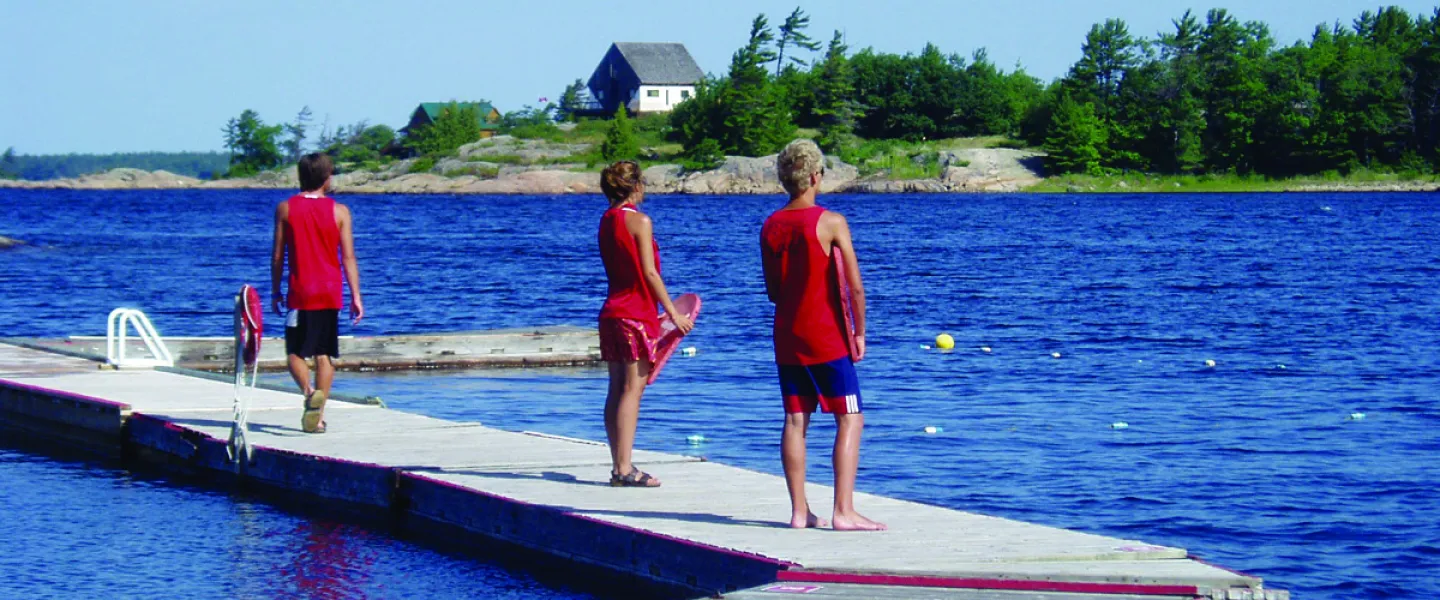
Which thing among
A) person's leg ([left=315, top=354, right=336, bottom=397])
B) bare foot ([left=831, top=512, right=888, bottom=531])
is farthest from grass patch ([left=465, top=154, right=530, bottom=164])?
bare foot ([left=831, top=512, right=888, bottom=531])

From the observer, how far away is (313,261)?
1148 cm

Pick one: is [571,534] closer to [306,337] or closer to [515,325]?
[306,337]

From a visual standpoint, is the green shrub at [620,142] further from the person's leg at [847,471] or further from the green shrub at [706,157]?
the person's leg at [847,471]

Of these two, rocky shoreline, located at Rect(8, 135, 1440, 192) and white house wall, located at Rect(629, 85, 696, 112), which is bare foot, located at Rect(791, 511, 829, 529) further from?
white house wall, located at Rect(629, 85, 696, 112)

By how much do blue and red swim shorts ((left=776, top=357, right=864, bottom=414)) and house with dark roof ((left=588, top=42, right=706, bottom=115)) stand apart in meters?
138

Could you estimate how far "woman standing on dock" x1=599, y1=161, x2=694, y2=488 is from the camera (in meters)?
9.61

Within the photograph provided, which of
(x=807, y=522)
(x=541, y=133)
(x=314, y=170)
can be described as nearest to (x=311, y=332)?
(x=314, y=170)

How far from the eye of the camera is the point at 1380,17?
146m

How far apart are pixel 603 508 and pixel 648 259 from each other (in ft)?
4.71

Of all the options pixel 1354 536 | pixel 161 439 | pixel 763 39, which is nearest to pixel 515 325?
pixel 161 439

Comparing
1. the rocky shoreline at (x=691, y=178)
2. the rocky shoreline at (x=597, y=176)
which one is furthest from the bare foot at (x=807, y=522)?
the rocky shoreline at (x=691, y=178)

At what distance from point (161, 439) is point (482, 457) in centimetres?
306

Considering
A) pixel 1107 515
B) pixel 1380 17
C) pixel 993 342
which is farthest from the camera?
pixel 1380 17

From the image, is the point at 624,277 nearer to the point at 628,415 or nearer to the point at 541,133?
the point at 628,415
